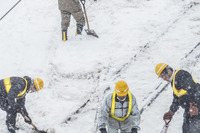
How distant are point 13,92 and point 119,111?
2158 millimetres

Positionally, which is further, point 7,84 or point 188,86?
point 7,84

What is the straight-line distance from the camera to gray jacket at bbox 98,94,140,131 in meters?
3.84

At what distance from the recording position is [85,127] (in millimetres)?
5504

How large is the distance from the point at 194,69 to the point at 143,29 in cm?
288

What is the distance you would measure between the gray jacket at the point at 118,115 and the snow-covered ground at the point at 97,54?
1329 millimetres

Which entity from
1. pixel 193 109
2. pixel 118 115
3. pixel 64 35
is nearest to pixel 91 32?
pixel 64 35

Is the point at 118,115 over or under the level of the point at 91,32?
under

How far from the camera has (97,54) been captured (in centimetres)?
791

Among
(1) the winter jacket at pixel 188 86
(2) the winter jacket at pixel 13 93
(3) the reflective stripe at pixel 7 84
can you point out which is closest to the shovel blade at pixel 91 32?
(2) the winter jacket at pixel 13 93

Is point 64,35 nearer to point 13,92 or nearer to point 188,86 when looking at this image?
point 13,92

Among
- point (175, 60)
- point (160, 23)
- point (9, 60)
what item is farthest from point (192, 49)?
point (9, 60)

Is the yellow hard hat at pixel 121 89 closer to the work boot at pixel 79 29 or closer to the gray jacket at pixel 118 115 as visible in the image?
the gray jacket at pixel 118 115

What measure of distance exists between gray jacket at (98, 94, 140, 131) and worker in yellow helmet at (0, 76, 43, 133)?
1793 millimetres

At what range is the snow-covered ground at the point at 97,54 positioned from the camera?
592 cm
